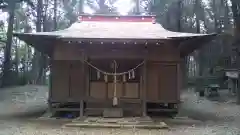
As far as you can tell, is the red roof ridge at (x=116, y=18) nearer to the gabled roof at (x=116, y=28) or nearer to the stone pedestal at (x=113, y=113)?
the gabled roof at (x=116, y=28)

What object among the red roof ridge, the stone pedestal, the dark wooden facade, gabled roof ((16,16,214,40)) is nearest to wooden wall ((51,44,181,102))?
the dark wooden facade

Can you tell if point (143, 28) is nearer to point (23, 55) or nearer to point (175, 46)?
point (175, 46)

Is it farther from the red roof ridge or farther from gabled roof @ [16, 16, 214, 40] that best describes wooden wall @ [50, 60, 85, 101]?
the red roof ridge

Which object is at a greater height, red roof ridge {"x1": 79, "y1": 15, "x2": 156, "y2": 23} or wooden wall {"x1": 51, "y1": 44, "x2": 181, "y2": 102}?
red roof ridge {"x1": 79, "y1": 15, "x2": 156, "y2": 23}

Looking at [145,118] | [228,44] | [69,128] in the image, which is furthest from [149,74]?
[228,44]

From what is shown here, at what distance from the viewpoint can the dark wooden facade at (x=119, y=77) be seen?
9742 mm

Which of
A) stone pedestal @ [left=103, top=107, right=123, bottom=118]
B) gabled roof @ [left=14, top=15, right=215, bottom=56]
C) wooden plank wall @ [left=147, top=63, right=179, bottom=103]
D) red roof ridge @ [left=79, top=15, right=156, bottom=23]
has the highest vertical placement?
red roof ridge @ [left=79, top=15, right=156, bottom=23]

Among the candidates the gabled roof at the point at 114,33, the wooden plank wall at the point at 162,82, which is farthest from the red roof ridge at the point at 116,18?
the wooden plank wall at the point at 162,82

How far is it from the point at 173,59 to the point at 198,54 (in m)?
20.6

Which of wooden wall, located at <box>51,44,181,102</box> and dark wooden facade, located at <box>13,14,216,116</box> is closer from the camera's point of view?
dark wooden facade, located at <box>13,14,216,116</box>

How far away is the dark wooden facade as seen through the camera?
974 cm

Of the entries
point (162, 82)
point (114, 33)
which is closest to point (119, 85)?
point (162, 82)

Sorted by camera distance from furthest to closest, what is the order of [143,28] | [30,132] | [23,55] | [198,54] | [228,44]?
1. [23,55]
2. [198,54]
3. [228,44]
4. [143,28]
5. [30,132]

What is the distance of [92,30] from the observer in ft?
35.3
